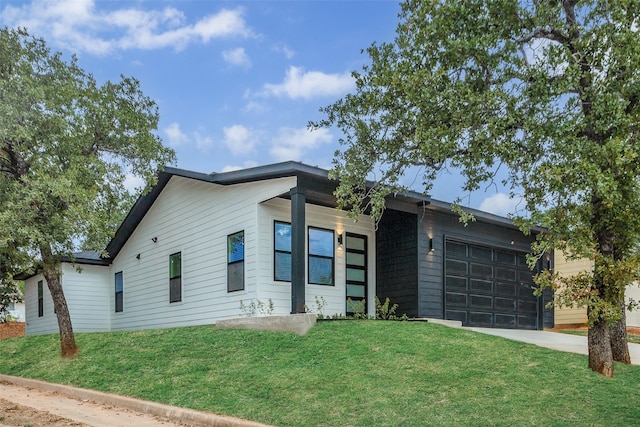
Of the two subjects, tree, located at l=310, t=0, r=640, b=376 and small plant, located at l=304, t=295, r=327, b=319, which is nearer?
tree, located at l=310, t=0, r=640, b=376

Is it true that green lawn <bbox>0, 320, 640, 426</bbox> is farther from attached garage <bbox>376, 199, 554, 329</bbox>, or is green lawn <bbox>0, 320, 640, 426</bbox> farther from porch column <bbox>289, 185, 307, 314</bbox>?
attached garage <bbox>376, 199, 554, 329</bbox>

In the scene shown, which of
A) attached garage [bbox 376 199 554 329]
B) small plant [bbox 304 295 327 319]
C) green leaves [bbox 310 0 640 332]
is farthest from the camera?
attached garage [bbox 376 199 554 329]

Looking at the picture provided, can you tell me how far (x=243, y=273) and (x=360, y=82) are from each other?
5.28 m

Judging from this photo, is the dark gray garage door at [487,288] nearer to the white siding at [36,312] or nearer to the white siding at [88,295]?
the white siding at [88,295]

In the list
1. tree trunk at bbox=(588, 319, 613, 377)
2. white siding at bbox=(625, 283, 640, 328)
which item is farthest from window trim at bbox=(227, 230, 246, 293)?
white siding at bbox=(625, 283, 640, 328)

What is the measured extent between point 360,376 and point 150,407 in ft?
9.02

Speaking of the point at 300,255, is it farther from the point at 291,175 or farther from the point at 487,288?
the point at 487,288

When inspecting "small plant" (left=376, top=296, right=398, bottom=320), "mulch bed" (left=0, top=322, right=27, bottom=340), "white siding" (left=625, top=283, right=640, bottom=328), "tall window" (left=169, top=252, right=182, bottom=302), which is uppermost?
"tall window" (left=169, top=252, right=182, bottom=302)

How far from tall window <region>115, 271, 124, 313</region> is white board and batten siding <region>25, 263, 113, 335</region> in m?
0.47

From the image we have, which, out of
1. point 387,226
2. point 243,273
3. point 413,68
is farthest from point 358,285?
point 413,68

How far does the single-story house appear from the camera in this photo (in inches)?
466

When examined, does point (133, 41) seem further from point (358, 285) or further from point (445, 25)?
point (445, 25)

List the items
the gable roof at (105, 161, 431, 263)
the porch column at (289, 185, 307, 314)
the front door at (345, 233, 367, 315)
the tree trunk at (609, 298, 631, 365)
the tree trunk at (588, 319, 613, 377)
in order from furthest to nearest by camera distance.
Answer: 1. the front door at (345, 233, 367, 315)
2. the gable roof at (105, 161, 431, 263)
3. the porch column at (289, 185, 307, 314)
4. the tree trunk at (609, 298, 631, 365)
5. the tree trunk at (588, 319, 613, 377)

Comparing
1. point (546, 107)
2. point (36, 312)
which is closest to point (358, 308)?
point (546, 107)
